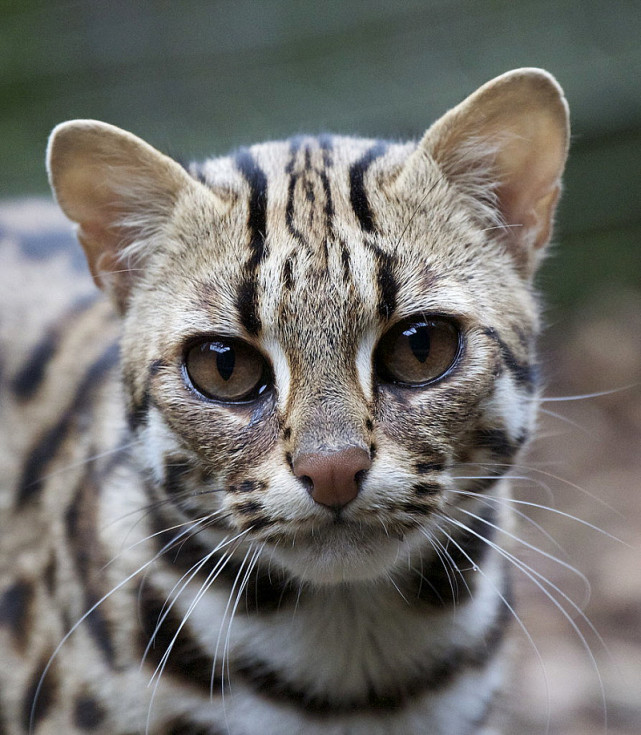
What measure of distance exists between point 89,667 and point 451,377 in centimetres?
139

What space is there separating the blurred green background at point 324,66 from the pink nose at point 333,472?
4474 millimetres

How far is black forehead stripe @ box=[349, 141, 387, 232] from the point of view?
253 centimetres

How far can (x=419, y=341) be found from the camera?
2420 mm

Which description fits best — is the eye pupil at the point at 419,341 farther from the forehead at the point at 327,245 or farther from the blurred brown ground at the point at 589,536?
the blurred brown ground at the point at 589,536

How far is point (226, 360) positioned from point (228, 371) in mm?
29

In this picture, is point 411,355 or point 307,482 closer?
point 307,482

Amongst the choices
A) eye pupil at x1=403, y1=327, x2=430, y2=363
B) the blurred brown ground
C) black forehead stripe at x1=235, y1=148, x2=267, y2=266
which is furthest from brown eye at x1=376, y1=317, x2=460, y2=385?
the blurred brown ground

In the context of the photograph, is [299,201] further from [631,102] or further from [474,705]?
[631,102]

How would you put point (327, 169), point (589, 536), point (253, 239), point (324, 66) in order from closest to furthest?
1. point (253, 239)
2. point (327, 169)
3. point (589, 536)
4. point (324, 66)

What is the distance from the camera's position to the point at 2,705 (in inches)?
123

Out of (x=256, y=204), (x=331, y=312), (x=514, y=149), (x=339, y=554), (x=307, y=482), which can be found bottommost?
(x=339, y=554)

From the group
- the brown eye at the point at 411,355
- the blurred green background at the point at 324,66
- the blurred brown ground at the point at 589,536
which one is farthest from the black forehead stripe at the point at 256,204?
the blurred green background at the point at 324,66

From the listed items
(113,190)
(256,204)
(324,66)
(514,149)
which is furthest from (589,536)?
(324,66)

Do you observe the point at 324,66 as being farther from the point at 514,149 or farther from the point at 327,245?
the point at 327,245
